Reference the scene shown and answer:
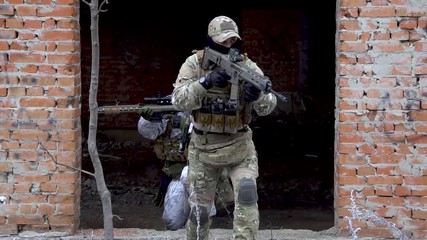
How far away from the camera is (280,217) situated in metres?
7.57

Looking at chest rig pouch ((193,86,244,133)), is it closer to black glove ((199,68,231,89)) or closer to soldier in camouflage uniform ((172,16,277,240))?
soldier in camouflage uniform ((172,16,277,240))

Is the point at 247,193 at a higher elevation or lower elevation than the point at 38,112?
lower

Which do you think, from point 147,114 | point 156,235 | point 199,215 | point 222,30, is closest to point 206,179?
point 199,215

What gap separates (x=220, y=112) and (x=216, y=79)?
0.36 meters

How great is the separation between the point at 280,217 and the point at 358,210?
8.40 ft

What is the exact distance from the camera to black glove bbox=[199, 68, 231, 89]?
420 centimetres

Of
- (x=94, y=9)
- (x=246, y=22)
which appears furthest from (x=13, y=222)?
(x=246, y=22)

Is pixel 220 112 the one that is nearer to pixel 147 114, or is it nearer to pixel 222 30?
pixel 222 30

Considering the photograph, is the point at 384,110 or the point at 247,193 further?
the point at 384,110

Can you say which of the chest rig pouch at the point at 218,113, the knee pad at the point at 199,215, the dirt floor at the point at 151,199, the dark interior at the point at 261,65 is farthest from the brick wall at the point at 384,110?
the dark interior at the point at 261,65

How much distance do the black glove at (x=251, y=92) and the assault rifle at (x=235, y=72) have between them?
0.13 feet

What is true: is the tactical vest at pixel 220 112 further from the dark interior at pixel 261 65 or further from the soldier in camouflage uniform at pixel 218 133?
the dark interior at pixel 261 65

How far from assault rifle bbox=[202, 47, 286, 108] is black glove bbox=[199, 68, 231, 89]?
0.05m

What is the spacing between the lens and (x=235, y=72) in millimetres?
4254
